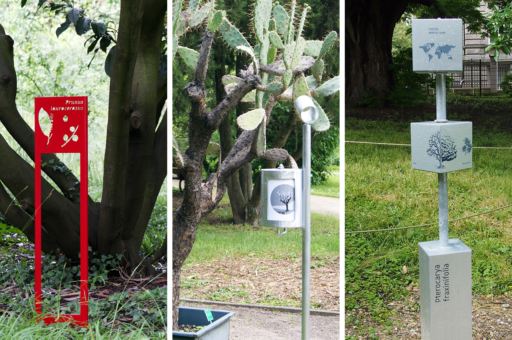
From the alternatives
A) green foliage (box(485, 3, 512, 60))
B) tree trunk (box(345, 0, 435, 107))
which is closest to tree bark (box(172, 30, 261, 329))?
green foliage (box(485, 3, 512, 60))

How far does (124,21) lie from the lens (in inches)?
85.9

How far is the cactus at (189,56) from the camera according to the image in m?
1.96

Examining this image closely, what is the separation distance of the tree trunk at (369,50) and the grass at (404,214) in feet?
1.36

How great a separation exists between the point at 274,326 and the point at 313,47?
1.21m

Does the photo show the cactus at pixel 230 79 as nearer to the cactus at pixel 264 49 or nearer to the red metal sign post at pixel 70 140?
the cactus at pixel 264 49

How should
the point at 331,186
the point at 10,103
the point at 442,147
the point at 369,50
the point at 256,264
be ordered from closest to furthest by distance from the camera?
the point at 442,147 → the point at 331,186 → the point at 256,264 → the point at 10,103 → the point at 369,50

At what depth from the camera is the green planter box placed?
6.11 ft

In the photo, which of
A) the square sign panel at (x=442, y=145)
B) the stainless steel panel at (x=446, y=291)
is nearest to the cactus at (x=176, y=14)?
the square sign panel at (x=442, y=145)

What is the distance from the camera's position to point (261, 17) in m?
1.91

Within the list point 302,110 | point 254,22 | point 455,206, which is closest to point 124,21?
point 254,22

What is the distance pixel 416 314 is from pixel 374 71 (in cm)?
222

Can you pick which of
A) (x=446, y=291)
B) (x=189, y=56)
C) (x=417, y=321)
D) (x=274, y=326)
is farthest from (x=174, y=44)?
(x=417, y=321)

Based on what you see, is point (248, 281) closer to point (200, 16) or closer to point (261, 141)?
point (261, 141)

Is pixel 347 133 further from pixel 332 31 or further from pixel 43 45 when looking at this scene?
pixel 43 45
